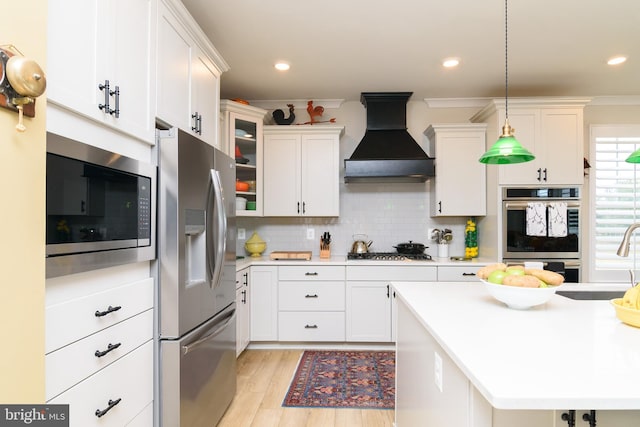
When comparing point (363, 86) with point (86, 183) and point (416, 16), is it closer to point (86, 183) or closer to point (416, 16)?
point (416, 16)

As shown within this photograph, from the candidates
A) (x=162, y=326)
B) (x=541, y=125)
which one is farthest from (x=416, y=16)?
(x=162, y=326)

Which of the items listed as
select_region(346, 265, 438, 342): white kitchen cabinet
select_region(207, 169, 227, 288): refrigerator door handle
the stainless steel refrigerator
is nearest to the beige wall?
the stainless steel refrigerator

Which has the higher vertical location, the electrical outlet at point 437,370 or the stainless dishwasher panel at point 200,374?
the electrical outlet at point 437,370

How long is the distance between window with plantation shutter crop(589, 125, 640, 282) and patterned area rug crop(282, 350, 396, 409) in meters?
2.62

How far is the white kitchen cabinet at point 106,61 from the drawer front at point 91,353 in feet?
2.72

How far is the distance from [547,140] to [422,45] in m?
1.65

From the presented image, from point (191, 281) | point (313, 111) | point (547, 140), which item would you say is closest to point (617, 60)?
point (547, 140)

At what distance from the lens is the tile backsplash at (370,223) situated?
399 cm

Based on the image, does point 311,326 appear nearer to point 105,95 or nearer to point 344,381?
point 344,381

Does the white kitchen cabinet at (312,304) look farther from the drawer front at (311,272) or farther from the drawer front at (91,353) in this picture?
the drawer front at (91,353)

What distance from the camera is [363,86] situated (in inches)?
140

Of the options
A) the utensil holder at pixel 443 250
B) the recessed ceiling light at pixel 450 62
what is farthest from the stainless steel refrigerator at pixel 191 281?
the utensil holder at pixel 443 250

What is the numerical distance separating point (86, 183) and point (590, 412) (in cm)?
182

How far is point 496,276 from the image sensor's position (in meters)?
1.48
